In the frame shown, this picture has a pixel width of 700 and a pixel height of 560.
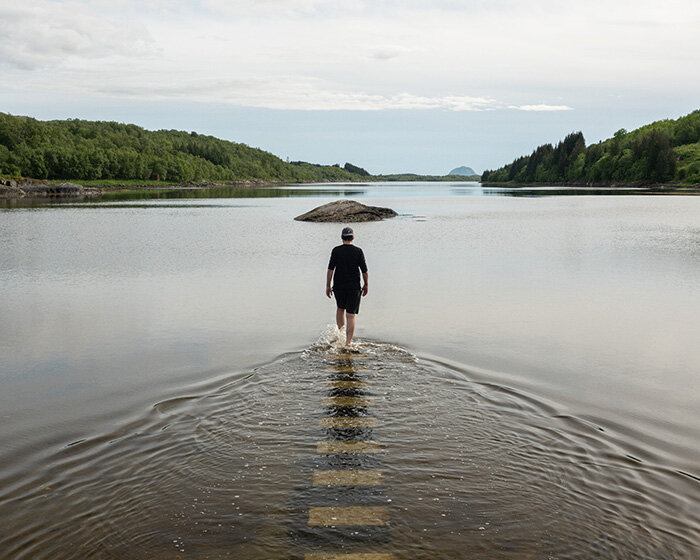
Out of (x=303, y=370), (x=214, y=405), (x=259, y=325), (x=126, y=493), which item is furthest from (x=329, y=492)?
(x=259, y=325)

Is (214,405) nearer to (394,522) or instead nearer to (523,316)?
(394,522)

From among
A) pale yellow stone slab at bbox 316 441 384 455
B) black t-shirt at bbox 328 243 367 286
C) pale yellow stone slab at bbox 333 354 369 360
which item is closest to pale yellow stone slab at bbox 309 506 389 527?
pale yellow stone slab at bbox 316 441 384 455

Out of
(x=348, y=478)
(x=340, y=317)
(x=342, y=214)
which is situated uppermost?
(x=340, y=317)

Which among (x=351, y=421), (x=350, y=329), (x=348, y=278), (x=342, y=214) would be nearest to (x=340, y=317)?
(x=350, y=329)

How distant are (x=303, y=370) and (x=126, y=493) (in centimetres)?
502

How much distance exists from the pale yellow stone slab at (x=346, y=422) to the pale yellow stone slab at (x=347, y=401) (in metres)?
0.58

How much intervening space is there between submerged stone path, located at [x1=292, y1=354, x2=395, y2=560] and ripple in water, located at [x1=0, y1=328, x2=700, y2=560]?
3 centimetres

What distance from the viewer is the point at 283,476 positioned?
6941 mm

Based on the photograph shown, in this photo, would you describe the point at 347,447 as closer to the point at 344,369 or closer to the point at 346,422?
the point at 346,422

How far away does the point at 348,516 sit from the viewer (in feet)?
20.0

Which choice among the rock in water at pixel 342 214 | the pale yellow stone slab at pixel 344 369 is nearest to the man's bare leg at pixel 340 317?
the pale yellow stone slab at pixel 344 369

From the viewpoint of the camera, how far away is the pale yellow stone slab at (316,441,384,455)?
764 centimetres

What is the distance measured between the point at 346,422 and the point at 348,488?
1.97 meters

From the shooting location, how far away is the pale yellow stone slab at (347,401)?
30.7ft
